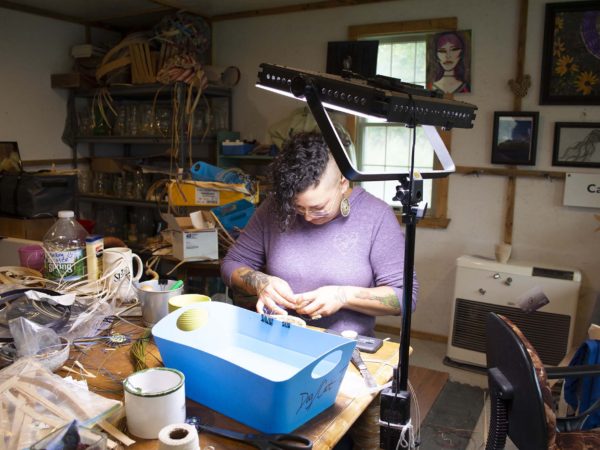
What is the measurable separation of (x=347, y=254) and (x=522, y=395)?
2.27 feet

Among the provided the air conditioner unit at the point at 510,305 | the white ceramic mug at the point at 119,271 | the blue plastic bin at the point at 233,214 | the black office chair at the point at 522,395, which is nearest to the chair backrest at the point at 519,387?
the black office chair at the point at 522,395

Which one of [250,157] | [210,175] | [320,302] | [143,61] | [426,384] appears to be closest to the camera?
[320,302]

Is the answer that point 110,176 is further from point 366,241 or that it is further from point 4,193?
point 366,241

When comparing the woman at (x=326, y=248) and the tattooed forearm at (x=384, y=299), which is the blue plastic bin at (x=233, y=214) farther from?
the tattooed forearm at (x=384, y=299)

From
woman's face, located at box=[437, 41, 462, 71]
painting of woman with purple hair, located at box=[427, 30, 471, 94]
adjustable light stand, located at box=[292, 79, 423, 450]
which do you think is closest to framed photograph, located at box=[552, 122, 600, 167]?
painting of woman with purple hair, located at box=[427, 30, 471, 94]

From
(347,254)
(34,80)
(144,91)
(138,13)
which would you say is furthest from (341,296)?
(34,80)

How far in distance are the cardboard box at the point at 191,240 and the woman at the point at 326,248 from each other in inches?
40.9

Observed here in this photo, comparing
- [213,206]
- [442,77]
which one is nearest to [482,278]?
[442,77]

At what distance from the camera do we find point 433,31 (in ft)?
11.6

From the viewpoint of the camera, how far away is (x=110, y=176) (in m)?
4.51

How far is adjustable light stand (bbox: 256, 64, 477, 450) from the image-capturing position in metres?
0.98

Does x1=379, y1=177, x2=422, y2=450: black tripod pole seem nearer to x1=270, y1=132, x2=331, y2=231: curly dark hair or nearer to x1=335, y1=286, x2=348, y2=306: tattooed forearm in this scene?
x1=335, y1=286, x2=348, y2=306: tattooed forearm

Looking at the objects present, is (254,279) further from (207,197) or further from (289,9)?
(289,9)

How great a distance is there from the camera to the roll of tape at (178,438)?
0.84 metres
